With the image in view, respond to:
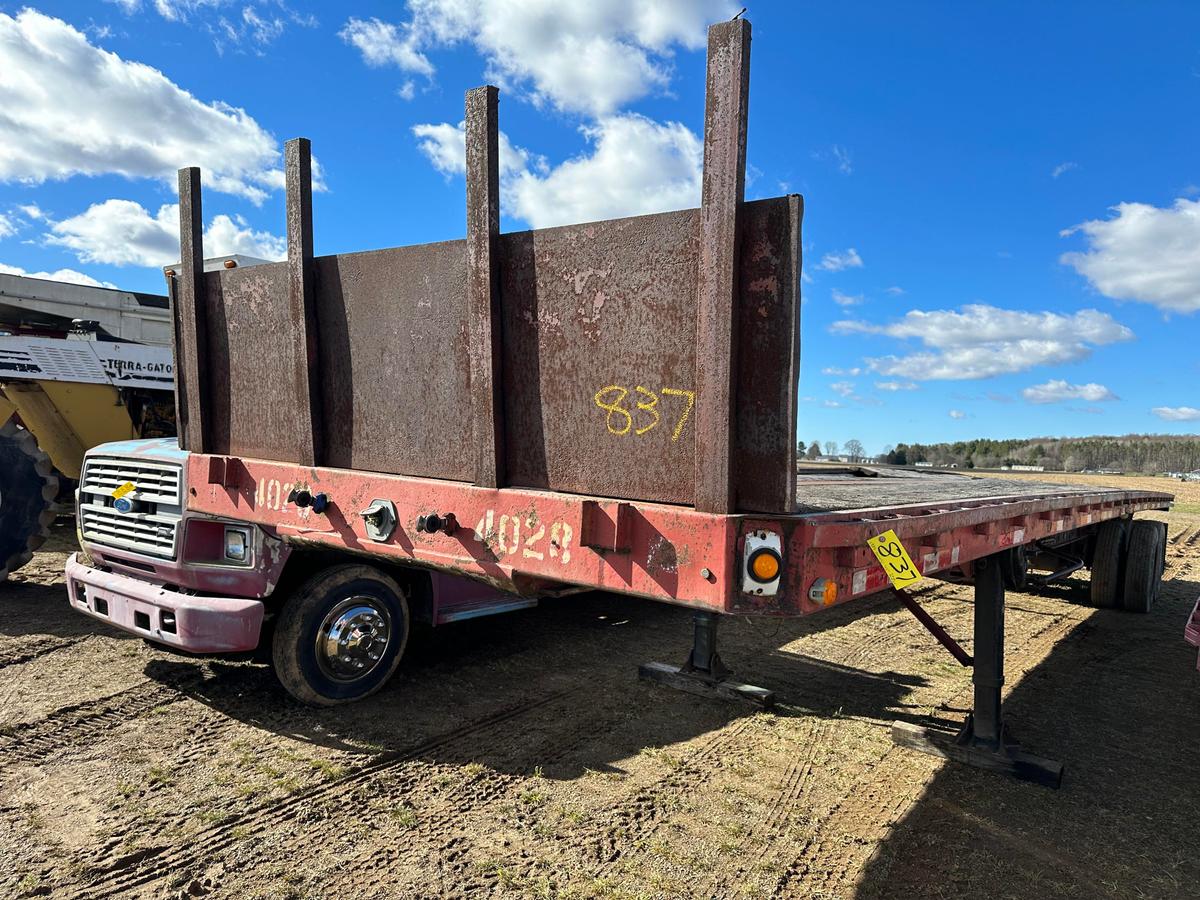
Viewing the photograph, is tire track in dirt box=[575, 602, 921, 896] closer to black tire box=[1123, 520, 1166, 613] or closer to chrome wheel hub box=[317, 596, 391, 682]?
chrome wheel hub box=[317, 596, 391, 682]

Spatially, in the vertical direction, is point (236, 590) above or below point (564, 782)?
above

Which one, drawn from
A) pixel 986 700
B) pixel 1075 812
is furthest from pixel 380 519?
pixel 1075 812

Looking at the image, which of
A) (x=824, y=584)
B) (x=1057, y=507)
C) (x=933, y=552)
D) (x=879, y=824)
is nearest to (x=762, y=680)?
(x=879, y=824)

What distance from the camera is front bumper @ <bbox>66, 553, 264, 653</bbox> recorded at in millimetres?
3846

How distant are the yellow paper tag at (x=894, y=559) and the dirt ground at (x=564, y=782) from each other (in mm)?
1208

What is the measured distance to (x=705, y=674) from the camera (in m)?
4.82

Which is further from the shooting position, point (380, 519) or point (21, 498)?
point (21, 498)

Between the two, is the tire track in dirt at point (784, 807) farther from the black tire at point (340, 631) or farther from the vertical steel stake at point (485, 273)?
the black tire at point (340, 631)

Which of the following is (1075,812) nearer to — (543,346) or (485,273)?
(543,346)

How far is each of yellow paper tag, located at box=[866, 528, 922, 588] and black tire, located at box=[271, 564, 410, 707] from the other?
112 inches

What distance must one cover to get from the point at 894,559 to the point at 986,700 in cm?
210

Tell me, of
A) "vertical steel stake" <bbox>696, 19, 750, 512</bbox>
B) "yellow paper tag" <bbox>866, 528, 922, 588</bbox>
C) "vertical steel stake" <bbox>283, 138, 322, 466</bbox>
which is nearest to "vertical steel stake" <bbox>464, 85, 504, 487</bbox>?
"vertical steel stake" <bbox>696, 19, 750, 512</bbox>

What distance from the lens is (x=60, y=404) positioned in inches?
343

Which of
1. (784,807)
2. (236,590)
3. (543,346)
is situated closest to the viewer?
(543,346)
